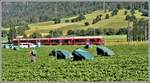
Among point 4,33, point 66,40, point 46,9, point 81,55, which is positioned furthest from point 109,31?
point 4,33

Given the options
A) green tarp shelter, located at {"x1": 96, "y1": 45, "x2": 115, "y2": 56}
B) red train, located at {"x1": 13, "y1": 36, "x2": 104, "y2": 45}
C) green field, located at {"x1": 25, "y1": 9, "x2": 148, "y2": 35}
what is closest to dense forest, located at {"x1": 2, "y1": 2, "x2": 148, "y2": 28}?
green field, located at {"x1": 25, "y1": 9, "x2": 148, "y2": 35}

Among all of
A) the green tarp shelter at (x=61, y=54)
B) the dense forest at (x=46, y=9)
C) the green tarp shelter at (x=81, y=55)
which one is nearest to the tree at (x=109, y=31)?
the dense forest at (x=46, y=9)

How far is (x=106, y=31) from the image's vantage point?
1002 centimetres

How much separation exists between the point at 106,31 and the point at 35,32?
1.29 m

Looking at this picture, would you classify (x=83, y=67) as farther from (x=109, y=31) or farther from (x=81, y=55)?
(x=109, y=31)

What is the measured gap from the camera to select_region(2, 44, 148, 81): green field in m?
9.98

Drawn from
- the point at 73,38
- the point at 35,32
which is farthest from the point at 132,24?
the point at 35,32

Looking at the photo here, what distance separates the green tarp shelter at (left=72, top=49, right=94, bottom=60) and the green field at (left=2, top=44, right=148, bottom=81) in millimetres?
67

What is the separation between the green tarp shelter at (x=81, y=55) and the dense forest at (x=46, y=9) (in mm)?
676

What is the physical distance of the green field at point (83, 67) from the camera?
9984mm

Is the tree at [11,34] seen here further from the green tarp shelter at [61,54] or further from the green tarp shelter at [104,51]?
the green tarp shelter at [104,51]

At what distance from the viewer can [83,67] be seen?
10.0m

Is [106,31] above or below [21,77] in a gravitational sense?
above

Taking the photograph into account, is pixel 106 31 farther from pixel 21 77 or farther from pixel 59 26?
pixel 21 77
